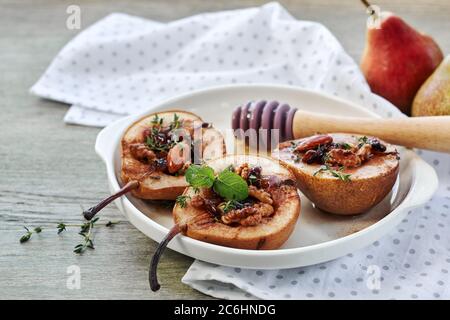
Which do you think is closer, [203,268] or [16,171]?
[203,268]

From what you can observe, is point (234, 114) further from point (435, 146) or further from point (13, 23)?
point (13, 23)

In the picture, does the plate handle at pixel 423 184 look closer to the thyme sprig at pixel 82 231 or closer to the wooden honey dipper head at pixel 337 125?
the wooden honey dipper head at pixel 337 125

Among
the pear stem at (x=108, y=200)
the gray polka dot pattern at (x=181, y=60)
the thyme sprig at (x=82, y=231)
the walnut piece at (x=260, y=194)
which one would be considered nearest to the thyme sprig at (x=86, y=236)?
the thyme sprig at (x=82, y=231)

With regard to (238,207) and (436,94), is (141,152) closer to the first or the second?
(238,207)

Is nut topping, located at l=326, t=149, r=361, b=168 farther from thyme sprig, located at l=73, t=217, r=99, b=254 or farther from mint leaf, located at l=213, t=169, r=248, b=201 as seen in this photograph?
thyme sprig, located at l=73, t=217, r=99, b=254

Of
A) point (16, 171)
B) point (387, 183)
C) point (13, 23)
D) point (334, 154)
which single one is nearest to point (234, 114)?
point (334, 154)

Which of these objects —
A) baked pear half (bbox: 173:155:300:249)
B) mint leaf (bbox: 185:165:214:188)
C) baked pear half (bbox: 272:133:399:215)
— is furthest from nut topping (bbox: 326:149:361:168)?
mint leaf (bbox: 185:165:214:188)
